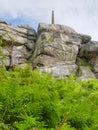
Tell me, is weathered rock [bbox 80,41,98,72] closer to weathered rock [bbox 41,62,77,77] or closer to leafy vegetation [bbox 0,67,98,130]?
weathered rock [bbox 41,62,77,77]

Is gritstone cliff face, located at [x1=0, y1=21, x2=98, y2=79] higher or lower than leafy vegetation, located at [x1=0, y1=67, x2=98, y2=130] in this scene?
lower

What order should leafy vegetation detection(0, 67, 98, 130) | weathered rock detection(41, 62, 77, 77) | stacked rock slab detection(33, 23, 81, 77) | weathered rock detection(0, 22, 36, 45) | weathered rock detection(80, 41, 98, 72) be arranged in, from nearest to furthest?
leafy vegetation detection(0, 67, 98, 130) < weathered rock detection(41, 62, 77, 77) < stacked rock slab detection(33, 23, 81, 77) < weathered rock detection(0, 22, 36, 45) < weathered rock detection(80, 41, 98, 72)

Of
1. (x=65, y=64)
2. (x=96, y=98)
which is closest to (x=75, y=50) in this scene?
(x=65, y=64)

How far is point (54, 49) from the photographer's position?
113ft

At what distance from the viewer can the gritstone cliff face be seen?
33844 millimetres

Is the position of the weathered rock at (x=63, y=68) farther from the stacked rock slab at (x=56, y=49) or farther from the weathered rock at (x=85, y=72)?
the weathered rock at (x=85, y=72)

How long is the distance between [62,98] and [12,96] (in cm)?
93

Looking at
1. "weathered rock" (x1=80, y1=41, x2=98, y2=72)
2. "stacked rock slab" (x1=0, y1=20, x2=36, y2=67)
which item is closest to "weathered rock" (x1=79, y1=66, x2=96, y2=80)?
"weathered rock" (x1=80, y1=41, x2=98, y2=72)

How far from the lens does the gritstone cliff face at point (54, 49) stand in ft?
Result: 111

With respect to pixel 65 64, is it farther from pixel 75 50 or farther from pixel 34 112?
pixel 34 112

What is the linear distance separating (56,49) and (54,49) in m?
0.24

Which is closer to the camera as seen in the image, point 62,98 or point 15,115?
point 15,115

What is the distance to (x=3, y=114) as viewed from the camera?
134 inches

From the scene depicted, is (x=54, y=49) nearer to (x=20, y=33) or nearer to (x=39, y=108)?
(x=20, y=33)
